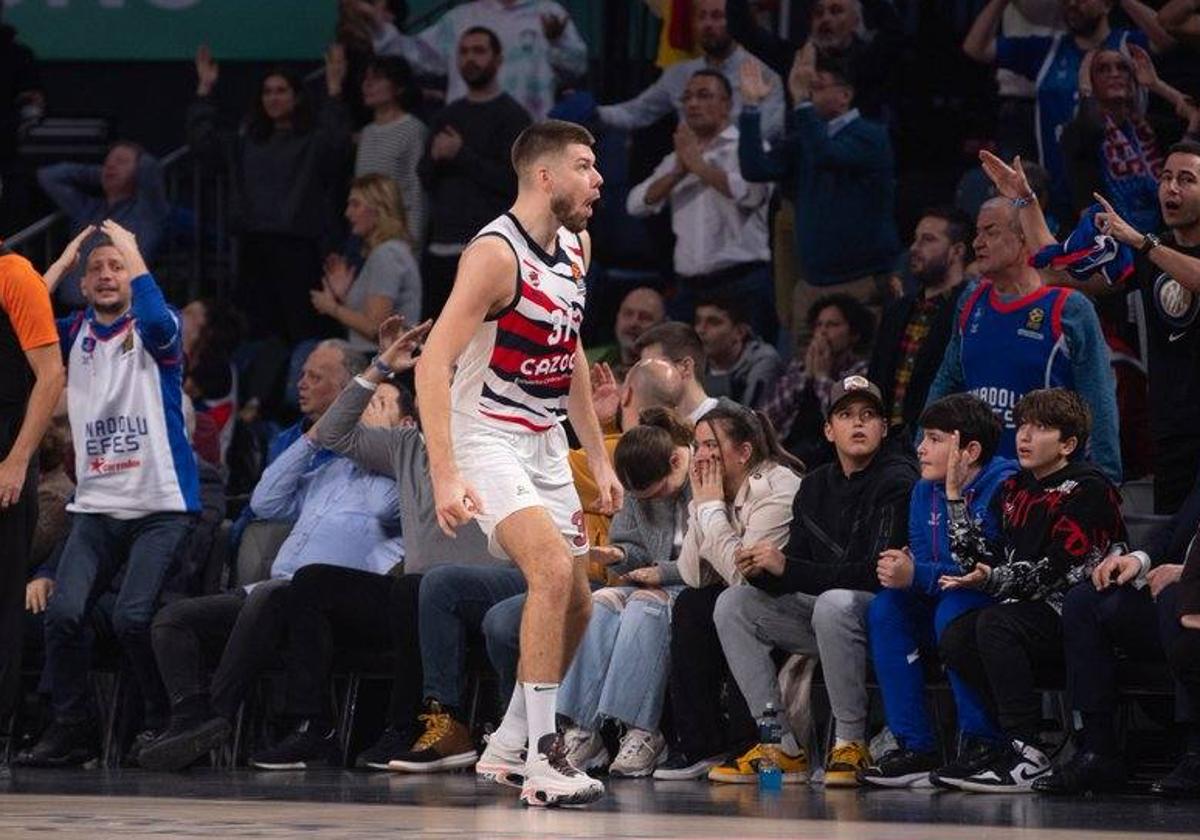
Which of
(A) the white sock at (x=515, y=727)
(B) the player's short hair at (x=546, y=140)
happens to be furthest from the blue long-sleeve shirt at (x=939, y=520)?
(B) the player's short hair at (x=546, y=140)

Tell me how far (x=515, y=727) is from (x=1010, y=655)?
5.64 ft

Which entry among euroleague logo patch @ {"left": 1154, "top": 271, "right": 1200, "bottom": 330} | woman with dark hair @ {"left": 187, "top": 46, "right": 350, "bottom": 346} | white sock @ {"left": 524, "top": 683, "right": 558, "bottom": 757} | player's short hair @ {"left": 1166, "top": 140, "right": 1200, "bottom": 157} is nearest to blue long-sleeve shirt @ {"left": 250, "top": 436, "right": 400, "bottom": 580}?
white sock @ {"left": 524, "top": 683, "right": 558, "bottom": 757}

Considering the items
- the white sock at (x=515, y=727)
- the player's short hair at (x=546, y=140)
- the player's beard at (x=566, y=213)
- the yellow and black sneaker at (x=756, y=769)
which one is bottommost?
the yellow and black sneaker at (x=756, y=769)

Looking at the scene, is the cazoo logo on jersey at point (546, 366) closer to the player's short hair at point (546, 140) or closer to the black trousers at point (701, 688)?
the player's short hair at point (546, 140)

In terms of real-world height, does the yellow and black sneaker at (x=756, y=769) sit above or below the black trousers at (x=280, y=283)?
below

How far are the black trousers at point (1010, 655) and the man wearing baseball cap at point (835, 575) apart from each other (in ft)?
1.66

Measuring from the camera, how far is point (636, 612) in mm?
9734

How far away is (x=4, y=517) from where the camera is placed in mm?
9375

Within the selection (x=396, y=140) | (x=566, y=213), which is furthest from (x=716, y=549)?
(x=396, y=140)

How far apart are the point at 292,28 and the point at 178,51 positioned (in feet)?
2.49

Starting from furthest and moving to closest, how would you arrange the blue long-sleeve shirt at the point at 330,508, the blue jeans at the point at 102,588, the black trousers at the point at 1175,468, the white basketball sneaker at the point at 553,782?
the blue long-sleeve shirt at the point at 330,508
the blue jeans at the point at 102,588
the black trousers at the point at 1175,468
the white basketball sneaker at the point at 553,782

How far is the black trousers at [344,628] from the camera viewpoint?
10.1 meters

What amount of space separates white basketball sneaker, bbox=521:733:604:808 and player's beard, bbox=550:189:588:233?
5.57 feet

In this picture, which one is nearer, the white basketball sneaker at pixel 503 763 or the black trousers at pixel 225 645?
the white basketball sneaker at pixel 503 763
